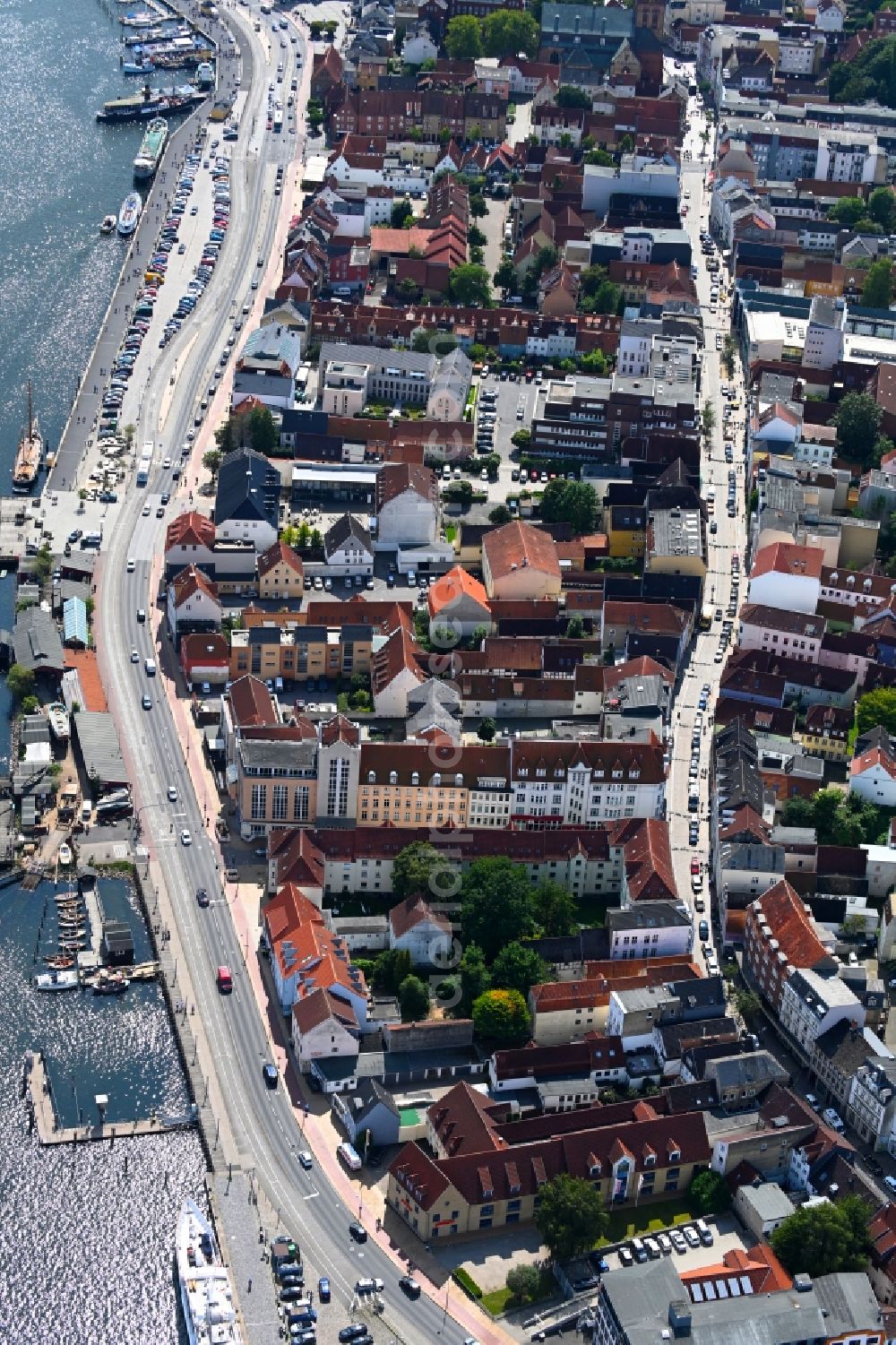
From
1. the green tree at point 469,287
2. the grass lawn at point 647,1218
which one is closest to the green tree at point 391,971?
the grass lawn at point 647,1218

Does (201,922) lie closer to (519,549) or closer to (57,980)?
(57,980)

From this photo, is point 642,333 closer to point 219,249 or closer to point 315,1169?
point 219,249

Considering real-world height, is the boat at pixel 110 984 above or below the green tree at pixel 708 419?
below

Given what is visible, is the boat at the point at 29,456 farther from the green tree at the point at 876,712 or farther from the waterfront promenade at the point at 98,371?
the green tree at the point at 876,712

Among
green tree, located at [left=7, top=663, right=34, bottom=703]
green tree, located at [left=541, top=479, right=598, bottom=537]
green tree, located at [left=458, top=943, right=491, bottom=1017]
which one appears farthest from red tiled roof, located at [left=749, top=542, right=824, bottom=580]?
green tree, located at [left=7, top=663, right=34, bottom=703]

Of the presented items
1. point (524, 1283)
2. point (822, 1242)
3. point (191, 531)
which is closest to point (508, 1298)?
point (524, 1283)

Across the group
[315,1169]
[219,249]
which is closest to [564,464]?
[219,249]
